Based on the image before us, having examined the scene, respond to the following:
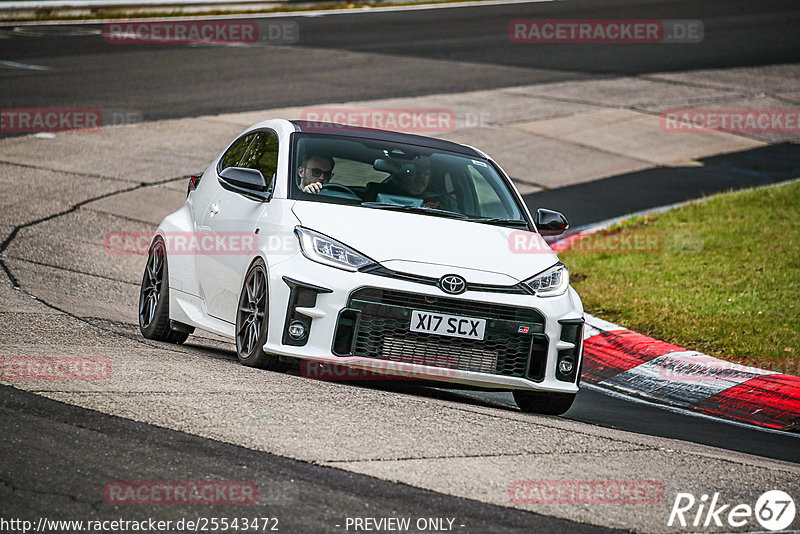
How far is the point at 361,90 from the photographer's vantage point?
867 inches

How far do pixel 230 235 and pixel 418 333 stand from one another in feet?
5.61

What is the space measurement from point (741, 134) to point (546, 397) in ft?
48.2

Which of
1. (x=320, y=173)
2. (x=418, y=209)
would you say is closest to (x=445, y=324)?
(x=418, y=209)

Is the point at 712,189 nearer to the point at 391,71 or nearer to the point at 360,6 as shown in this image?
the point at 391,71

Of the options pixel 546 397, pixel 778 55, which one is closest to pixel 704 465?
pixel 546 397

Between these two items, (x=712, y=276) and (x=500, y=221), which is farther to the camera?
(x=712, y=276)

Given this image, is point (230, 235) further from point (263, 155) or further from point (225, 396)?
point (225, 396)

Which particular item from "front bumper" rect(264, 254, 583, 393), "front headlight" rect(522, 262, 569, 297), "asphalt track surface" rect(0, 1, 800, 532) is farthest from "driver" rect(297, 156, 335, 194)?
"asphalt track surface" rect(0, 1, 800, 532)

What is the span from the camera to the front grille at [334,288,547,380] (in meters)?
6.81

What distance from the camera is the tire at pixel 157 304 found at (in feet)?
28.1

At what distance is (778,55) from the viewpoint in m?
27.7

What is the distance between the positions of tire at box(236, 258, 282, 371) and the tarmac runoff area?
135 millimetres

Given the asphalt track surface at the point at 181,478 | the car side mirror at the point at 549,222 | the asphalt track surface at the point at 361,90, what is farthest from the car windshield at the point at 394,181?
the asphalt track surface at the point at 181,478

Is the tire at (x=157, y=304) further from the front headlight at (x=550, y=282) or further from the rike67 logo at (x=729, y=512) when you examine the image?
the rike67 logo at (x=729, y=512)
